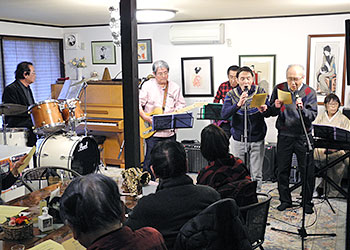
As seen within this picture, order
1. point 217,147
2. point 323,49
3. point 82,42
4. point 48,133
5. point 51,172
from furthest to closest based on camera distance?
point 82,42, point 323,49, point 48,133, point 51,172, point 217,147

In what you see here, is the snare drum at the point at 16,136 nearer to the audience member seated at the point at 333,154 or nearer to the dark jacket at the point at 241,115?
the dark jacket at the point at 241,115

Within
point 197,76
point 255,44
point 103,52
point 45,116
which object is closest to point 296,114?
point 255,44

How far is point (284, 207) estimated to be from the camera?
4.32m

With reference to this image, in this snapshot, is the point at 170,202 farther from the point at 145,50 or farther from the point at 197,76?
the point at 145,50

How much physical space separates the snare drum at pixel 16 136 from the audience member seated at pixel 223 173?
10.3ft

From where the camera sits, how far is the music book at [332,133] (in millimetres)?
3959

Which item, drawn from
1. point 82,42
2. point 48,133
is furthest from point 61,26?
point 48,133

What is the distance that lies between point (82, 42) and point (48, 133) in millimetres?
2508

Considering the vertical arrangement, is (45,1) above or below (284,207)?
above

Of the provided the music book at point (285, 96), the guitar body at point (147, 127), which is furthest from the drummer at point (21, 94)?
the music book at point (285, 96)

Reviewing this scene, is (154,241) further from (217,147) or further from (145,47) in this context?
(145,47)

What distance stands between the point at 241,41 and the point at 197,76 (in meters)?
0.83

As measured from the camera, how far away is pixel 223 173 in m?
2.44

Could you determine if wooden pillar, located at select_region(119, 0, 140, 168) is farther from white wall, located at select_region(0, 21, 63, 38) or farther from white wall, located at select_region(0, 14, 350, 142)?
white wall, located at select_region(0, 21, 63, 38)
